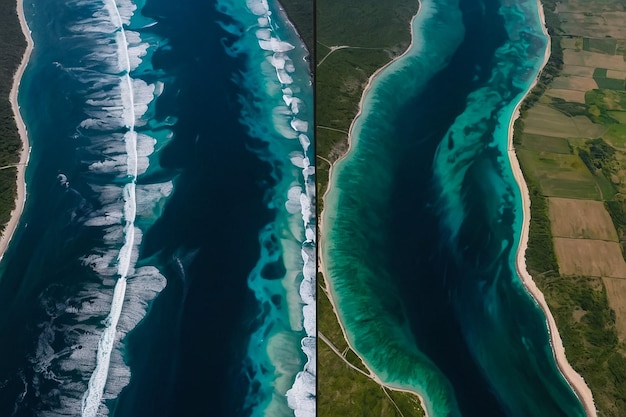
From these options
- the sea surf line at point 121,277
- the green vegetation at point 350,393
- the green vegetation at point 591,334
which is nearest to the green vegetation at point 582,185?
the green vegetation at point 591,334

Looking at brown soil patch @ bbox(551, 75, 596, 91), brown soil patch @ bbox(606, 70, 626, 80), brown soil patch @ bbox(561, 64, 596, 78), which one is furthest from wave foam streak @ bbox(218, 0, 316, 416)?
brown soil patch @ bbox(606, 70, 626, 80)

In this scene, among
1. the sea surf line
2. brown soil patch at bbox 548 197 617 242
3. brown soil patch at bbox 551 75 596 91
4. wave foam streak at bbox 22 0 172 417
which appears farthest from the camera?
brown soil patch at bbox 551 75 596 91

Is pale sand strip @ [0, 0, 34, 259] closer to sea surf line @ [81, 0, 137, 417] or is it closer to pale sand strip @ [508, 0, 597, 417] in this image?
sea surf line @ [81, 0, 137, 417]

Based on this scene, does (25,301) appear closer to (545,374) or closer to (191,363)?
(191,363)

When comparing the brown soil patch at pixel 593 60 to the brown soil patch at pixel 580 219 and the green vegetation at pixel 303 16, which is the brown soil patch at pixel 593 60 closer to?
the brown soil patch at pixel 580 219

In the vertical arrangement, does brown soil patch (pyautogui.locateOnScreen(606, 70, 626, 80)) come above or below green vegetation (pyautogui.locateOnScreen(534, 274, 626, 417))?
above

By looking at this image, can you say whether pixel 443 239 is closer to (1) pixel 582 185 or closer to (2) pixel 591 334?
(2) pixel 591 334

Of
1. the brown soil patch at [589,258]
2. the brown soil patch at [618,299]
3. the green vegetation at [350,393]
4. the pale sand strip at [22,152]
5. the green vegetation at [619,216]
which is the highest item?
the pale sand strip at [22,152]
